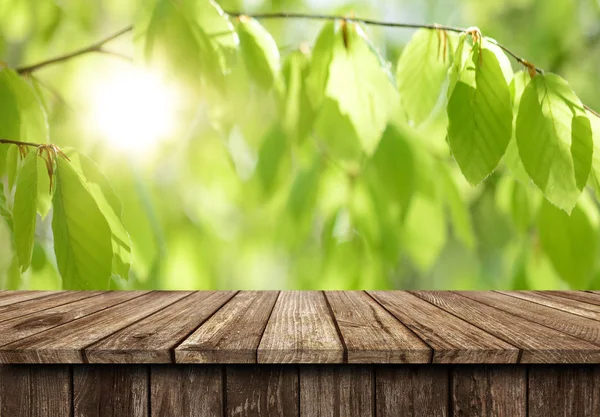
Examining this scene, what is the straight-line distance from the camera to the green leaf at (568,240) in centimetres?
86

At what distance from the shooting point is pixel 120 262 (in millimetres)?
602

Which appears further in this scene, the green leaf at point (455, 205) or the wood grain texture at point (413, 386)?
the green leaf at point (455, 205)

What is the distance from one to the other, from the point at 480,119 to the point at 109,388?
437 mm

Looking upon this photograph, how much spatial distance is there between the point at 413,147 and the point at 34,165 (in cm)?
55

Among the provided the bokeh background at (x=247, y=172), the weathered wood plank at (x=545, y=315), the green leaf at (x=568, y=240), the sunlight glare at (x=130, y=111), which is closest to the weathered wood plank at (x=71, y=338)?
the bokeh background at (x=247, y=172)

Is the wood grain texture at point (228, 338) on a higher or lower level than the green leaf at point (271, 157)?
lower

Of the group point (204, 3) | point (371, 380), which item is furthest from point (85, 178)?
point (371, 380)

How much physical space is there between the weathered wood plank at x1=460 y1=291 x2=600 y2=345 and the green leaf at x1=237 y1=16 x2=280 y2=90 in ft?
1.33

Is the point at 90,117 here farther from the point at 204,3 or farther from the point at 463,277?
the point at 463,277

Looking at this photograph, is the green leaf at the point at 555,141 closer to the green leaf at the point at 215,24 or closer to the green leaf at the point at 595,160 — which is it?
the green leaf at the point at 595,160

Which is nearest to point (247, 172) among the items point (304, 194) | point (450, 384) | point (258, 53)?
point (304, 194)

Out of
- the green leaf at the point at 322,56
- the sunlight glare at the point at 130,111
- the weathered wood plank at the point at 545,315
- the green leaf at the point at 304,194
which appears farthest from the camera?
the green leaf at the point at 304,194

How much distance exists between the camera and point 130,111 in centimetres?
101

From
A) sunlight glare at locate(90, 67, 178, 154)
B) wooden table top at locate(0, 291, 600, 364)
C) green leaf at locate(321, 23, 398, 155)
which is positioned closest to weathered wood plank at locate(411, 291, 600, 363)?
wooden table top at locate(0, 291, 600, 364)
